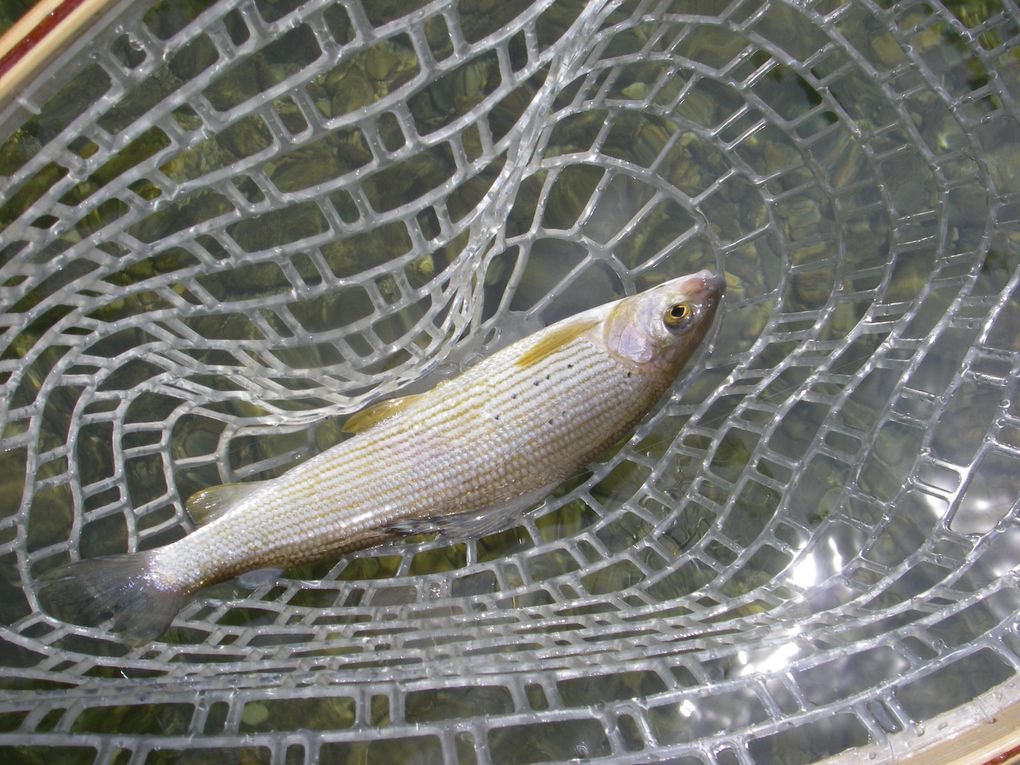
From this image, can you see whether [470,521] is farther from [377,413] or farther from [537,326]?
[537,326]

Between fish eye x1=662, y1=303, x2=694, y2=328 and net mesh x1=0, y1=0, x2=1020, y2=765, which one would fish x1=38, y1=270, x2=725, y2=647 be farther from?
net mesh x1=0, y1=0, x2=1020, y2=765

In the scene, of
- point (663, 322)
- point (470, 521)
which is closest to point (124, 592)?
point (470, 521)

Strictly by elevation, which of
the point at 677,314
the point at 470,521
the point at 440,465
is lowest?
the point at 470,521

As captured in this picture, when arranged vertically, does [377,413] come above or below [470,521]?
above

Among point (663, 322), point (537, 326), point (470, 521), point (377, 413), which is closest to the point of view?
point (663, 322)

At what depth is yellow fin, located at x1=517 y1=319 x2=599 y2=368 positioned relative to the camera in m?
2.53

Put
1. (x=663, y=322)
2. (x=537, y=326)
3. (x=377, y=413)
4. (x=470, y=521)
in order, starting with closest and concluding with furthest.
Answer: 1. (x=663, y=322)
2. (x=470, y=521)
3. (x=377, y=413)
4. (x=537, y=326)

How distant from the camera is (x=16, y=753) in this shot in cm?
236

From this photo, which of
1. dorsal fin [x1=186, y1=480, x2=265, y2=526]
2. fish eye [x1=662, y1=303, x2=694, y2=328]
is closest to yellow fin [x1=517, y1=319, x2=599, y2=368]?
fish eye [x1=662, y1=303, x2=694, y2=328]

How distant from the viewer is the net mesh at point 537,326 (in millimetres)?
2443

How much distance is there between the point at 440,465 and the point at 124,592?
1042 millimetres

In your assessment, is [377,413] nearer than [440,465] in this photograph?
No

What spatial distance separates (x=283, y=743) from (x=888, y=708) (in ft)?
5.53

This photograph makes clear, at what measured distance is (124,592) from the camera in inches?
96.7
